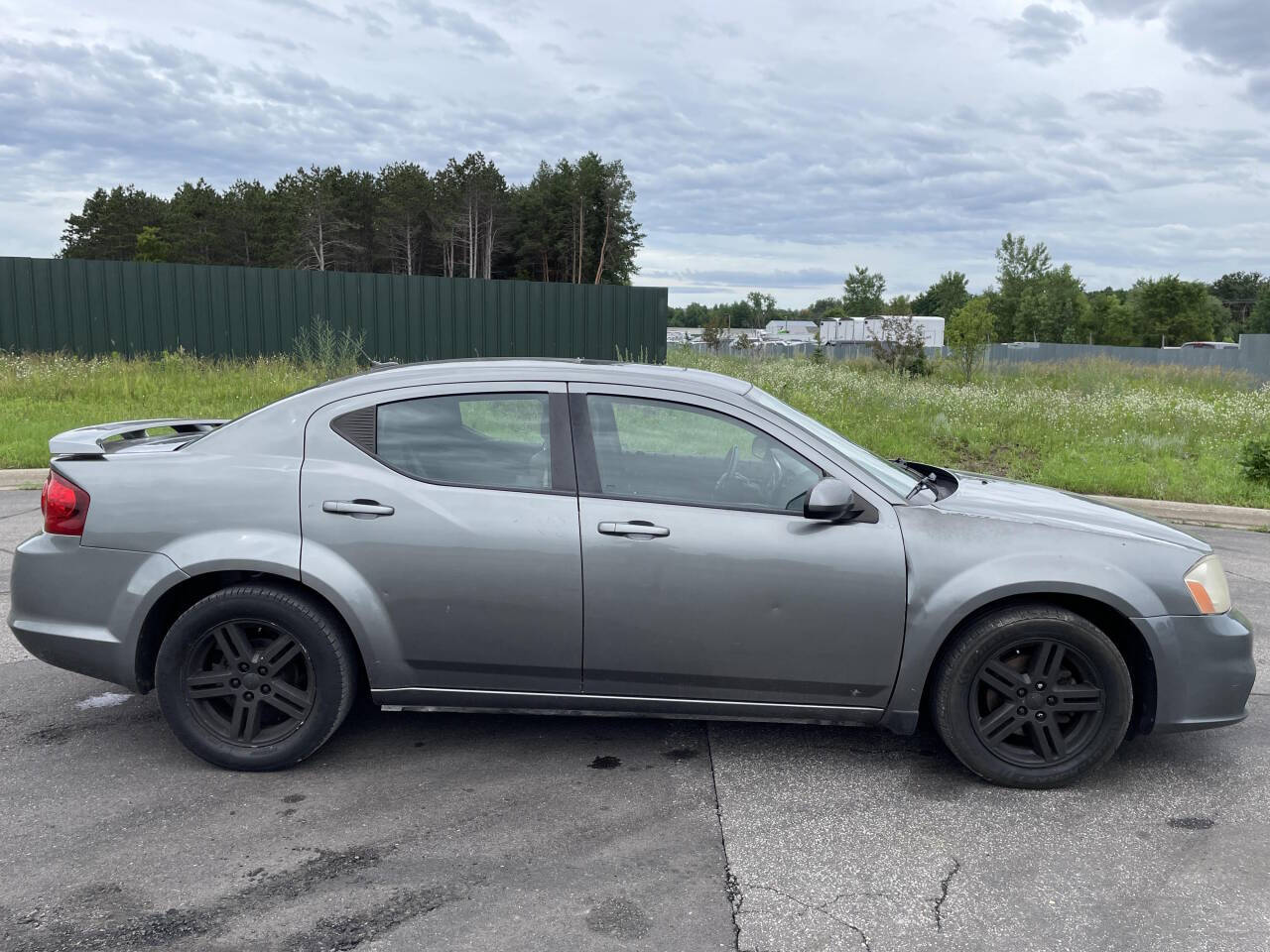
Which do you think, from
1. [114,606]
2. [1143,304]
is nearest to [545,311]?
[114,606]

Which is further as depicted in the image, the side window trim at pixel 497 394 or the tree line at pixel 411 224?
the tree line at pixel 411 224

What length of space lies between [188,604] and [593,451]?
1.81 metres

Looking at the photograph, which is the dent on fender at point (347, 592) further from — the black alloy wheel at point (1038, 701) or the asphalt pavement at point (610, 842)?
the black alloy wheel at point (1038, 701)

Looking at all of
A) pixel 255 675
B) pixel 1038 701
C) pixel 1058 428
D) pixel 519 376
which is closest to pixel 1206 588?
pixel 1038 701

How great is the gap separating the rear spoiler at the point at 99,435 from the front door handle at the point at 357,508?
2.98ft

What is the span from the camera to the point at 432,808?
11.8ft

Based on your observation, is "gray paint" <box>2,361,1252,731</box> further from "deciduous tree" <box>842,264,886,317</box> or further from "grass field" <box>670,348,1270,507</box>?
"deciduous tree" <box>842,264,886,317</box>

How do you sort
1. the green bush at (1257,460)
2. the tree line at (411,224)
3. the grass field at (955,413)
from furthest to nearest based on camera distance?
the tree line at (411,224) < the grass field at (955,413) < the green bush at (1257,460)

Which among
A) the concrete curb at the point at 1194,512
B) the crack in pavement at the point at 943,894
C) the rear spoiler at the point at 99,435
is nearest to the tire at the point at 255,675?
the rear spoiler at the point at 99,435

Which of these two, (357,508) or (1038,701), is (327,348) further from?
(1038,701)

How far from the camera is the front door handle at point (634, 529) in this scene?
3.72m

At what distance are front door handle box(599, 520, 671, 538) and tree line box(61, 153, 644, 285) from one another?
63485mm

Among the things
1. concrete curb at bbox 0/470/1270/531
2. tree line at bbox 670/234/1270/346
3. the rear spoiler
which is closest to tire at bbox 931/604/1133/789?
the rear spoiler

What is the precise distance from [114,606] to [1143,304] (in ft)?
269
